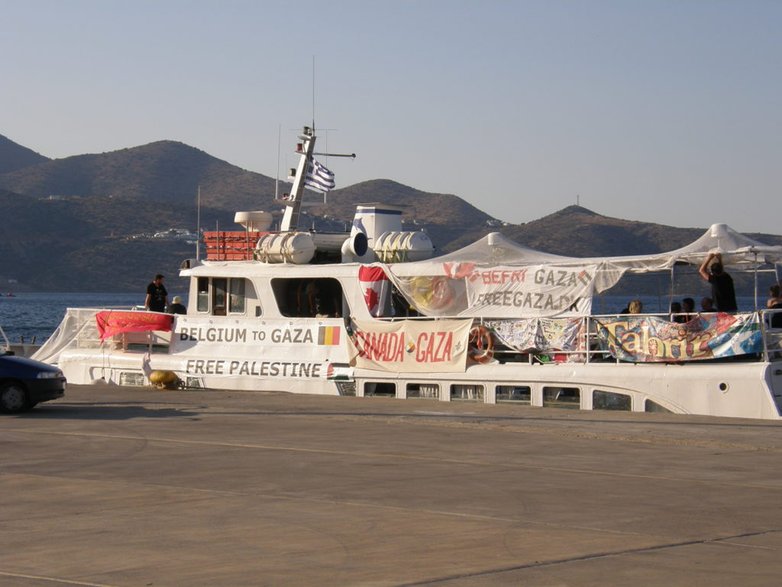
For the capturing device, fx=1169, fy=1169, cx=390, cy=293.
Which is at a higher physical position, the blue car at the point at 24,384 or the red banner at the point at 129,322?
the red banner at the point at 129,322

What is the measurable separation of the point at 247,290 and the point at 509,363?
632cm

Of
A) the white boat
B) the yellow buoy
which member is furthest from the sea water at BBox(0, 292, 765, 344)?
the yellow buoy

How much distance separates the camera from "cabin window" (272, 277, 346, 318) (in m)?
22.9

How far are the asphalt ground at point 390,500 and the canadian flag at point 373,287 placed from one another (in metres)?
4.48

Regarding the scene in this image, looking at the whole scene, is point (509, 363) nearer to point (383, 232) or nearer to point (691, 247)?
point (691, 247)

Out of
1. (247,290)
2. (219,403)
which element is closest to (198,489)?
(219,403)

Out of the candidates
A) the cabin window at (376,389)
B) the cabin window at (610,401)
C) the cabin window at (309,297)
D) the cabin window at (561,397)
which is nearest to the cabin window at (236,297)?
the cabin window at (309,297)

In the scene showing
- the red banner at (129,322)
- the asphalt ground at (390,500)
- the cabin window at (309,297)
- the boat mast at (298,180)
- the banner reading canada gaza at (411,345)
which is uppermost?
the boat mast at (298,180)

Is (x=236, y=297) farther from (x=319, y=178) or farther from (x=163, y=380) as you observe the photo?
(x=319, y=178)

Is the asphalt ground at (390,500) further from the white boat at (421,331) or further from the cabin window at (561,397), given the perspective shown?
the cabin window at (561,397)

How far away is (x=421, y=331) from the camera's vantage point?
68.2 feet

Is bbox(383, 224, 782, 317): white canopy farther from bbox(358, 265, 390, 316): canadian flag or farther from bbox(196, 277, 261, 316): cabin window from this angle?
bbox(196, 277, 261, 316): cabin window

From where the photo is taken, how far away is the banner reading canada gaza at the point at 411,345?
20328 millimetres

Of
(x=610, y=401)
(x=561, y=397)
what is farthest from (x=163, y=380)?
(x=610, y=401)
